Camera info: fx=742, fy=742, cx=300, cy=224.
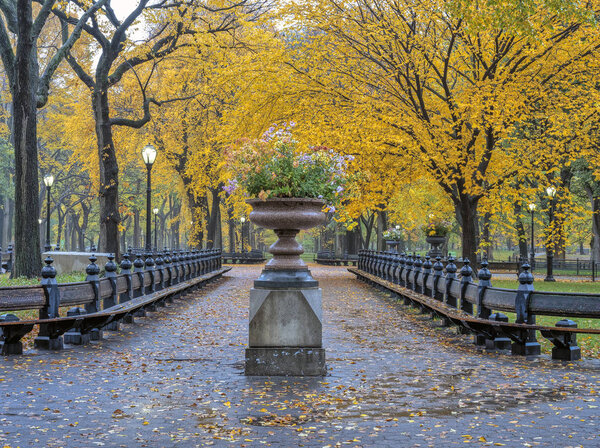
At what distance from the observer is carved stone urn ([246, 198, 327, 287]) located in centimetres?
857

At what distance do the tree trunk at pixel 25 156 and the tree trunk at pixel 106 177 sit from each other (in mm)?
5943

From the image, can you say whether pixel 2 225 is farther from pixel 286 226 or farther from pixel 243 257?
pixel 286 226

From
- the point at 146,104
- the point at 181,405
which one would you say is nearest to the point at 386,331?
the point at 181,405

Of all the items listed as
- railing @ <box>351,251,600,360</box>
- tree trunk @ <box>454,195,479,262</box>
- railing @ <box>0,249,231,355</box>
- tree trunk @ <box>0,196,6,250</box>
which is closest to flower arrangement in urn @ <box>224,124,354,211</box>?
railing @ <box>351,251,600,360</box>

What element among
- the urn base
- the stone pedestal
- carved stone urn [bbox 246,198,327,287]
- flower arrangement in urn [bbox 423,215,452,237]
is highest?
flower arrangement in urn [bbox 423,215,452,237]

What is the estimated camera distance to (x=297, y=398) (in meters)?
7.06

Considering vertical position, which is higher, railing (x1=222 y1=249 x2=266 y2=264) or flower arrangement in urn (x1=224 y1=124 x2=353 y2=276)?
flower arrangement in urn (x1=224 y1=124 x2=353 y2=276)

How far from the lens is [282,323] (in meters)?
8.44

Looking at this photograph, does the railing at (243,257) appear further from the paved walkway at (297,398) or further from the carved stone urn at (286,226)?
the carved stone urn at (286,226)

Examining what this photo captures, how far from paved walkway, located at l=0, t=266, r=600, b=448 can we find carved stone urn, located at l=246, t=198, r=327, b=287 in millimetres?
1165

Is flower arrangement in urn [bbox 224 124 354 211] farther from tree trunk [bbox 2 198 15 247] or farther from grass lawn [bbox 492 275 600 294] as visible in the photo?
tree trunk [bbox 2 198 15 247]

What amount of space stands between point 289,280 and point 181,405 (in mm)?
2264

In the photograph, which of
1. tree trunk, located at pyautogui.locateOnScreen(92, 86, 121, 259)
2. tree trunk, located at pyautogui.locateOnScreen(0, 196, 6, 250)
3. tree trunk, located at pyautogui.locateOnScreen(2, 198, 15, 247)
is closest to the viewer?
tree trunk, located at pyautogui.locateOnScreen(92, 86, 121, 259)

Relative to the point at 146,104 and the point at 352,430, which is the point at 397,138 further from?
the point at 352,430
